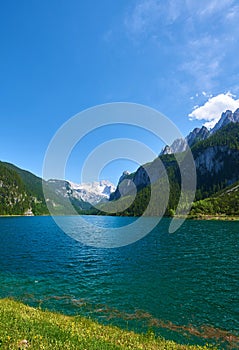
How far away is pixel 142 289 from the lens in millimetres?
31969

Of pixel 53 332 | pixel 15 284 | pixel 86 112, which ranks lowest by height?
pixel 15 284

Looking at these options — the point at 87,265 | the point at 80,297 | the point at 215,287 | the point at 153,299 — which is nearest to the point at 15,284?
the point at 80,297

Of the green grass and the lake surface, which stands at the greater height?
the green grass

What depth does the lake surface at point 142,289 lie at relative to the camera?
22.2m

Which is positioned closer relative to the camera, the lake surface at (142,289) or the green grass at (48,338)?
the green grass at (48,338)

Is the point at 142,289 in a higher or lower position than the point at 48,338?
lower

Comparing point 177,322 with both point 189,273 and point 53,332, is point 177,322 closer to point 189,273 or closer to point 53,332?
point 53,332

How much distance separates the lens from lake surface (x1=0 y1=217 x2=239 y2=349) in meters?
22.2

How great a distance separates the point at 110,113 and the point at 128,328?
3102cm

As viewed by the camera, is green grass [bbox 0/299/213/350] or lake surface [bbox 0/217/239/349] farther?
lake surface [bbox 0/217/239/349]

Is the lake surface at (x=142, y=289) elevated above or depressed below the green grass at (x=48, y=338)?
below

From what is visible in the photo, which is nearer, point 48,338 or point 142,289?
point 48,338

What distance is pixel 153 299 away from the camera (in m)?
28.4

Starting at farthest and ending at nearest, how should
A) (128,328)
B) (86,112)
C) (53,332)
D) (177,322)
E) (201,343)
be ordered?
1. (86,112)
2. (177,322)
3. (128,328)
4. (201,343)
5. (53,332)
